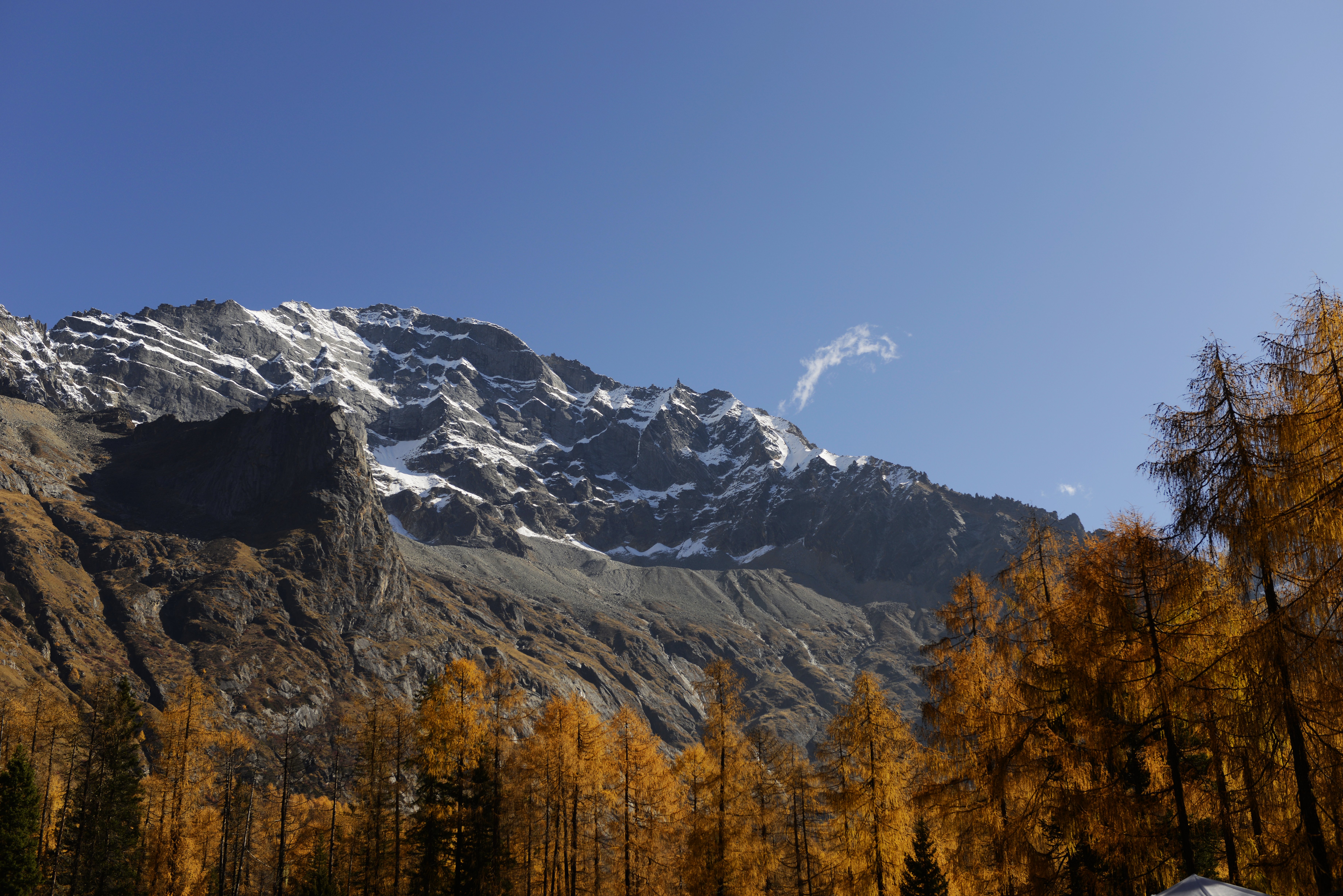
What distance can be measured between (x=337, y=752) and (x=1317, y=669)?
5611cm

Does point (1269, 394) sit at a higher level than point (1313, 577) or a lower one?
higher

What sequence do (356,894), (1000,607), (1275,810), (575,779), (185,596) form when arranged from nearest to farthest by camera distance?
1. (1275,810)
2. (1000,607)
3. (575,779)
4. (356,894)
5. (185,596)

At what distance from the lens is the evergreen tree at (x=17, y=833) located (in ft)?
111

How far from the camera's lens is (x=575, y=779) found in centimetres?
3566

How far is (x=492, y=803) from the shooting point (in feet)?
109

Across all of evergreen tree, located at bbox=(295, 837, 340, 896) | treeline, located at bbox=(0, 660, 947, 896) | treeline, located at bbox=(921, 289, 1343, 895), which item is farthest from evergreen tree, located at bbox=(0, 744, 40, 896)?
treeline, located at bbox=(921, 289, 1343, 895)

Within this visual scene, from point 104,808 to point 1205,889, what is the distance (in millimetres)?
51723

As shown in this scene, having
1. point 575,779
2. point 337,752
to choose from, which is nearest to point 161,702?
point 337,752

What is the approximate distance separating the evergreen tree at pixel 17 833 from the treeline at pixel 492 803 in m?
0.08

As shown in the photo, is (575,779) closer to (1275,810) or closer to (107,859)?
(107,859)

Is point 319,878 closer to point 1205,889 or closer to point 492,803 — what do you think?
point 492,803

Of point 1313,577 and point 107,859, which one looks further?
point 107,859

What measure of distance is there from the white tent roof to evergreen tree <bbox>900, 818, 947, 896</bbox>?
15389 mm

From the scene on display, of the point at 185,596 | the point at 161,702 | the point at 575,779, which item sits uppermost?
the point at 185,596
